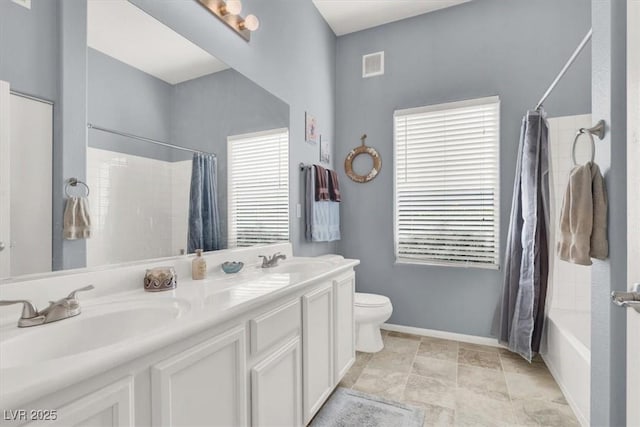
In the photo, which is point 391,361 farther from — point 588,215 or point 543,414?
point 588,215

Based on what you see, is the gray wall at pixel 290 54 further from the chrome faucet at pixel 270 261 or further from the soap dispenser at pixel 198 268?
the soap dispenser at pixel 198 268

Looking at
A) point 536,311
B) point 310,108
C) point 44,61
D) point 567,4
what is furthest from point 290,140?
point 567,4

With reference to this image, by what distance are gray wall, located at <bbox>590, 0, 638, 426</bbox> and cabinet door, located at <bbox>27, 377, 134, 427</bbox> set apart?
1.38m

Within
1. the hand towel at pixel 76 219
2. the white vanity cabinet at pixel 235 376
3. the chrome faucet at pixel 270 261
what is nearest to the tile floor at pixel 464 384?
the white vanity cabinet at pixel 235 376

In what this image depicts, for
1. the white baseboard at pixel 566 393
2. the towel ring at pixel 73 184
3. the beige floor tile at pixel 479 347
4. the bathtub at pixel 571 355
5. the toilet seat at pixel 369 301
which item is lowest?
the beige floor tile at pixel 479 347

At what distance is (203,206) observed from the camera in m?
1.61

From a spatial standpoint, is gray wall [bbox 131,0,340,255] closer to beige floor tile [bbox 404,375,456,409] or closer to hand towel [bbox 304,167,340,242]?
hand towel [bbox 304,167,340,242]

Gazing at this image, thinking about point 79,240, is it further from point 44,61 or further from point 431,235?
point 431,235

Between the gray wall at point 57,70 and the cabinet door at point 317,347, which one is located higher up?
the gray wall at point 57,70

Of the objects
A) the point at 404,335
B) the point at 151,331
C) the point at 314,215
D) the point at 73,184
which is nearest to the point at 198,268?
the point at 73,184

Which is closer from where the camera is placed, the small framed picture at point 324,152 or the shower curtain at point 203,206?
the shower curtain at point 203,206

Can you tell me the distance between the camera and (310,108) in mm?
2697

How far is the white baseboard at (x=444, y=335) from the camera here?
8.66 feet

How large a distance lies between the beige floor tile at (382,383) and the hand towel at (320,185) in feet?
4.54
